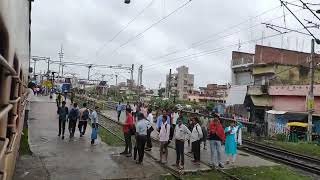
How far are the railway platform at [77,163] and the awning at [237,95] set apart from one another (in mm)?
25857

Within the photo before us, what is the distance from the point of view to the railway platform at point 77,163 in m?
9.59

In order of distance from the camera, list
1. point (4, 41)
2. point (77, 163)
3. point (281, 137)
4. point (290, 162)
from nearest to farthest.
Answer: point (4, 41) → point (77, 163) → point (290, 162) → point (281, 137)

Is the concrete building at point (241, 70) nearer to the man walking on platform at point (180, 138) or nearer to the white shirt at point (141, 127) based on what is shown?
the man walking on platform at point (180, 138)

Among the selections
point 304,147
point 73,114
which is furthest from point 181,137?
point 304,147

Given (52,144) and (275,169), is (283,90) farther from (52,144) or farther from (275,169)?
(52,144)

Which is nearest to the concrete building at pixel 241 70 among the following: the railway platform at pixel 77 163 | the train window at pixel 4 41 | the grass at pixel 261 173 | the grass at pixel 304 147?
the grass at pixel 304 147

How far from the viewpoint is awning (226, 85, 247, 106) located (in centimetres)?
3820

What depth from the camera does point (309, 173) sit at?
47.1 ft

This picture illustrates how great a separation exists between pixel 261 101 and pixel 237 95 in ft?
12.7

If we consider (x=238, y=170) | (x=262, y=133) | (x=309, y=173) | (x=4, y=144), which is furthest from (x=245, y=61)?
(x=4, y=144)

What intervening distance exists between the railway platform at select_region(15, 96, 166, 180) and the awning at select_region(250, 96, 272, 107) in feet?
77.5

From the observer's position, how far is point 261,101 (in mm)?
35844

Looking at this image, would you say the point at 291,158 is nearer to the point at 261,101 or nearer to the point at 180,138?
the point at 180,138

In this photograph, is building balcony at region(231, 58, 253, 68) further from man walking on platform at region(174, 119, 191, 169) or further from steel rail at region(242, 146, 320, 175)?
man walking on platform at region(174, 119, 191, 169)
